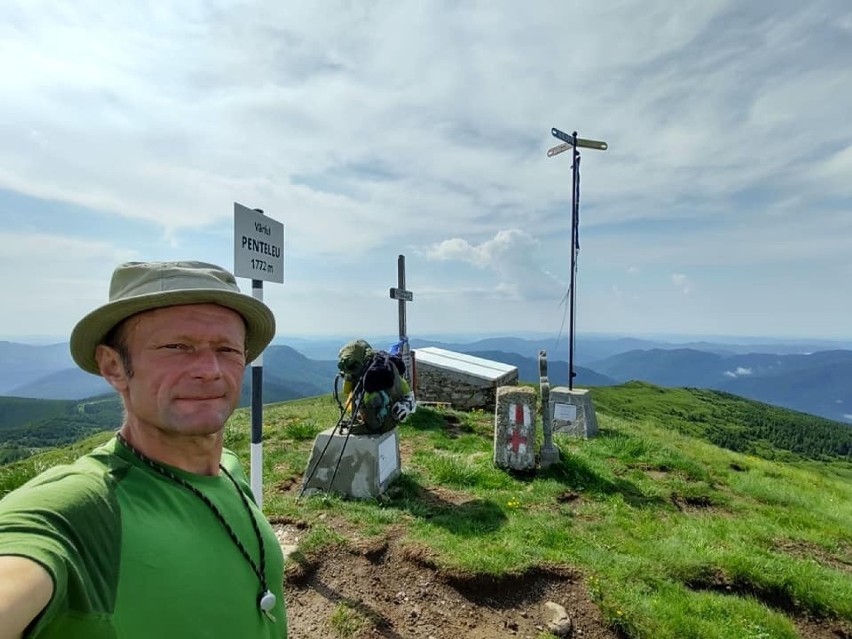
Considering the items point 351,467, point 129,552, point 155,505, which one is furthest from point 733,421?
point 129,552

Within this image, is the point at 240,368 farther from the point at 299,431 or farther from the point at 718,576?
the point at 299,431

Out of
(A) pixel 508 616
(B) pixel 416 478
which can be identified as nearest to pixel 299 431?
(B) pixel 416 478

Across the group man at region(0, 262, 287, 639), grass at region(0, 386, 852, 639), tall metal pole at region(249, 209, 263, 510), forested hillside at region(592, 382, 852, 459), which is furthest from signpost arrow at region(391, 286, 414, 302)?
forested hillside at region(592, 382, 852, 459)

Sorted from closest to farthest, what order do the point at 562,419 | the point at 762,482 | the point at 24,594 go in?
the point at 24,594 < the point at 762,482 < the point at 562,419

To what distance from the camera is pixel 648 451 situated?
11.6 metres

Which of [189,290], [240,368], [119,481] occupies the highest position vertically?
[189,290]

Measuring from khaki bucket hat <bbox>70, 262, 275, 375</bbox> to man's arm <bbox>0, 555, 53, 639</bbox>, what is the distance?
0.98 m

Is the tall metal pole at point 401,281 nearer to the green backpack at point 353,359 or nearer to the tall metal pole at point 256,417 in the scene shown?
the green backpack at point 353,359

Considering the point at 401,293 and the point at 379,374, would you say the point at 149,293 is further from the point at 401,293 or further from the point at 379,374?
the point at 401,293

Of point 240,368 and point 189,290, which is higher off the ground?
point 189,290

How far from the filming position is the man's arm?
3.75 ft

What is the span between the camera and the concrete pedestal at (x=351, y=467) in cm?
751

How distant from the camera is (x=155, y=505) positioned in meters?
1.68

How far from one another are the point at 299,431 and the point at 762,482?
424 inches
